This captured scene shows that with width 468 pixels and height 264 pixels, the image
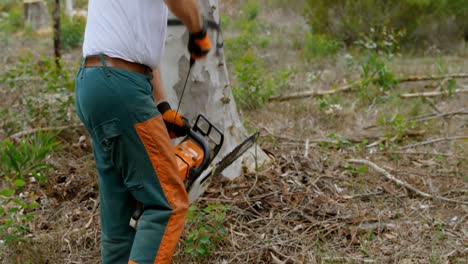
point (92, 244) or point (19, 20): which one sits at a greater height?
point (92, 244)

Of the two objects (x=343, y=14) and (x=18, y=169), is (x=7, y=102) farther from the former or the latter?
(x=343, y=14)

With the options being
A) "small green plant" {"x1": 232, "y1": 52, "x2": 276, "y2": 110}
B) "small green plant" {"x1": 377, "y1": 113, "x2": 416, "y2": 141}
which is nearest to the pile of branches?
"small green plant" {"x1": 377, "y1": 113, "x2": 416, "y2": 141}

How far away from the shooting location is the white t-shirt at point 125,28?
237 centimetres

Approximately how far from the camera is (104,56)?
94.8 inches

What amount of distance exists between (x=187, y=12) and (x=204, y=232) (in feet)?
4.39

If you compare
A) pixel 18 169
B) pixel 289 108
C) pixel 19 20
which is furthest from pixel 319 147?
pixel 19 20

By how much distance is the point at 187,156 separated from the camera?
2.82 metres

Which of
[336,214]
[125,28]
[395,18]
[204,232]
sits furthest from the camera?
[395,18]

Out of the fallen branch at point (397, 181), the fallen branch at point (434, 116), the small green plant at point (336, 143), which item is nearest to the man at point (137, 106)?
the fallen branch at point (397, 181)

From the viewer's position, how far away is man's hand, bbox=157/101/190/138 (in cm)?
286

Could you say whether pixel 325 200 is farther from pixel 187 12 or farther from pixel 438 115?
pixel 438 115

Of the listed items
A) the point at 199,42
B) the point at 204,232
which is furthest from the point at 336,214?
the point at 199,42

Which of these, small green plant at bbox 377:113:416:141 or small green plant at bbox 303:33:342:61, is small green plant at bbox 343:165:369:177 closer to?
small green plant at bbox 377:113:416:141

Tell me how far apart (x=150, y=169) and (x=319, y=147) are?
270cm
